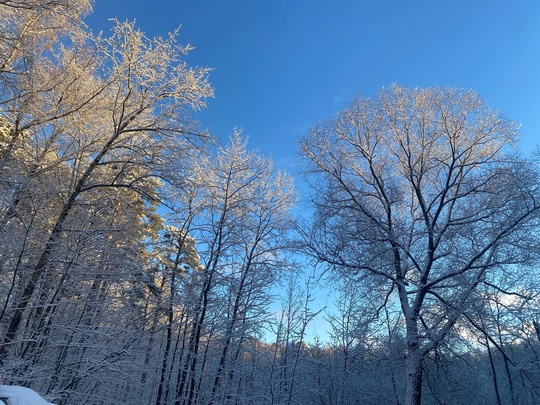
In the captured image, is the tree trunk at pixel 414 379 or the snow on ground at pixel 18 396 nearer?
the snow on ground at pixel 18 396

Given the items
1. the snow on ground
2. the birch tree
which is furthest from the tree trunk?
the snow on ground

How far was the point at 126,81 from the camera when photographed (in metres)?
8.33

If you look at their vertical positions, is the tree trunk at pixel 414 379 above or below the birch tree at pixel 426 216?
below

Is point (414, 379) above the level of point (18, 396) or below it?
above

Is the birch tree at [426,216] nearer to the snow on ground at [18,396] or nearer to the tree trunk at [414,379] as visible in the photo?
the tree trunk at [414,379]

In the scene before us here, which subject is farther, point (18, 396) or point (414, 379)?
point (414, 379)

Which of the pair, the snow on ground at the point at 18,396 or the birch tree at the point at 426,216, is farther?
the birch tree at the point at 426,216

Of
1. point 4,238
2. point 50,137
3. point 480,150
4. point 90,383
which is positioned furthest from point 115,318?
point 480,150

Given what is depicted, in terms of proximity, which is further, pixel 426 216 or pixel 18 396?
pixel 426 216

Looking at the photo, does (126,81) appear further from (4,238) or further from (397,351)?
(397,351)

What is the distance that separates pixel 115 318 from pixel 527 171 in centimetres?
1145

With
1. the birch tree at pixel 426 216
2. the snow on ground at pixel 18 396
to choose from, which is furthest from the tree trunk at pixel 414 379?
the snow on ground at pixel 18 396

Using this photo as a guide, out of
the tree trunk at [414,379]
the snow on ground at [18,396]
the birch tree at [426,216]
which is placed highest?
the birch tree at [426,216]

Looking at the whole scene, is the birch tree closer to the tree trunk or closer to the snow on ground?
the tree trunk
